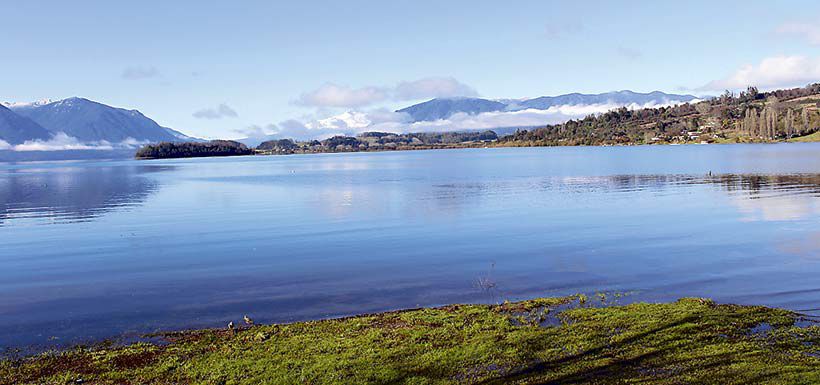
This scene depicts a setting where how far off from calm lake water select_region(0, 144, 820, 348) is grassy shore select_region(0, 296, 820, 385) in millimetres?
2887

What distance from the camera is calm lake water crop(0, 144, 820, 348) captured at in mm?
21922

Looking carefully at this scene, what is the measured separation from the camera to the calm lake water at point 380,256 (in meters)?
21.9

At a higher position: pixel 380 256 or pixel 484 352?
pixel 484 352

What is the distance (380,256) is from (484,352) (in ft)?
55.3

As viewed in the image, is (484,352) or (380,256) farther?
(380,256)

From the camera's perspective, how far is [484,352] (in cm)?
1484

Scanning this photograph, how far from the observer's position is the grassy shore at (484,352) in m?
13.3

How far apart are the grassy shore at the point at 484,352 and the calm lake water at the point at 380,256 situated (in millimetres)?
2887

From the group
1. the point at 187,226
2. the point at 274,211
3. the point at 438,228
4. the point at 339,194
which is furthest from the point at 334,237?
the point at 339,194

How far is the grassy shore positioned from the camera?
13.3m

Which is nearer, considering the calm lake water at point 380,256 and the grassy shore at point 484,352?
the grassy shore at point 484,352

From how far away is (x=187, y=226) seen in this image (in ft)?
153

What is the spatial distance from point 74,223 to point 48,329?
111 ft

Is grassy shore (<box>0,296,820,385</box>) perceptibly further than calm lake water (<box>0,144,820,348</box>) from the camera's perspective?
No
